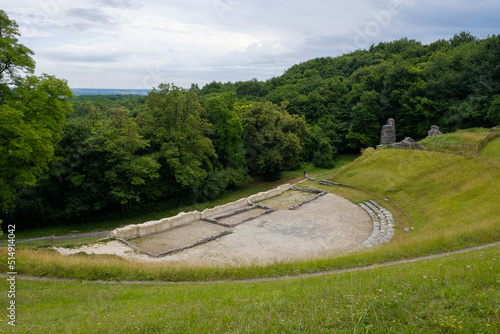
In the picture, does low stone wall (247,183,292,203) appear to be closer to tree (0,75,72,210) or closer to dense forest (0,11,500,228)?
dense forest (0,11,500,228)

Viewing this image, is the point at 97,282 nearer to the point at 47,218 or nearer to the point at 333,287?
the point at 333,287

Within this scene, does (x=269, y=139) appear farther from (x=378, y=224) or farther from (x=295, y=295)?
(x=295, y=295)

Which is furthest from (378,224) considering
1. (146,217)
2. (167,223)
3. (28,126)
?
(28,126)

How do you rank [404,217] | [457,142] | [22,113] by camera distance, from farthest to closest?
[457,142]
[404,217]
[22,113]

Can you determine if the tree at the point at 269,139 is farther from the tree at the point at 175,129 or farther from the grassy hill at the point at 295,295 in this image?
the grassy hill at the point at 295,295

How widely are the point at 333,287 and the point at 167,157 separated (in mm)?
21380

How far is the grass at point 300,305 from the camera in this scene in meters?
5.90

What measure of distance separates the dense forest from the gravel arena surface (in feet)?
22.1

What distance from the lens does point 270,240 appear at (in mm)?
17109

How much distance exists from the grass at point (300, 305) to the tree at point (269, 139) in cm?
2674

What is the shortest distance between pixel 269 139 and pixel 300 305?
30.1 m

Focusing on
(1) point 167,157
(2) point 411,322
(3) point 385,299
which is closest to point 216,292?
(3) point 385,299

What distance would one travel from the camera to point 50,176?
23984 millimetres

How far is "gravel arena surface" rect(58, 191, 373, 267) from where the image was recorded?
48.9 feet
